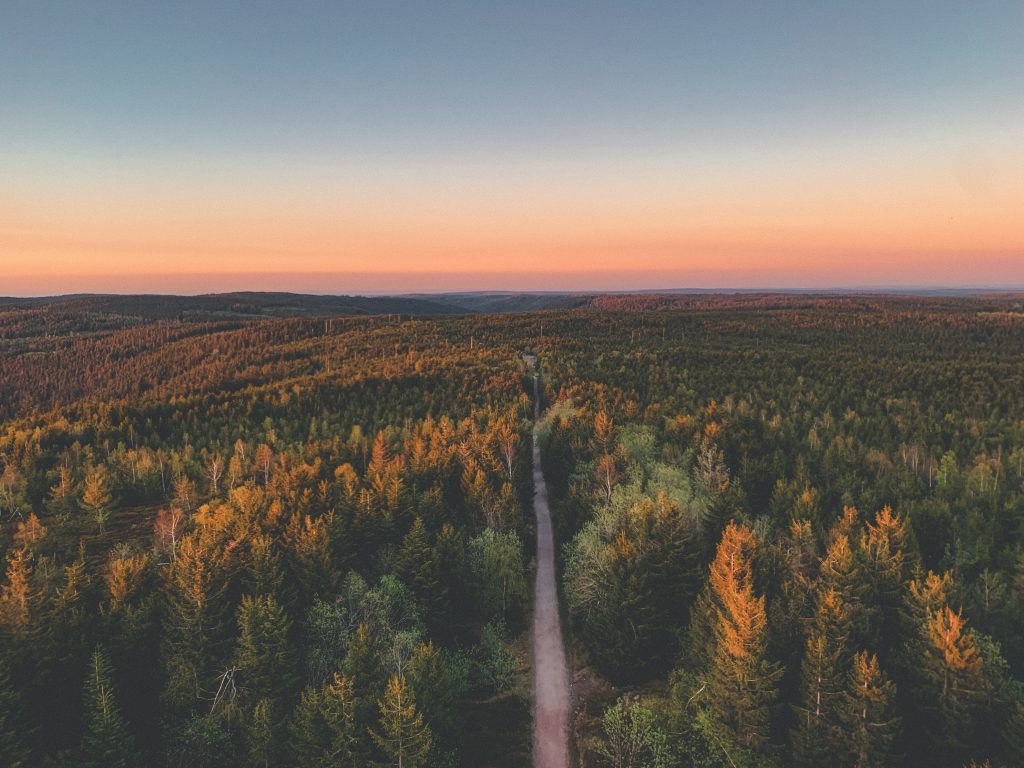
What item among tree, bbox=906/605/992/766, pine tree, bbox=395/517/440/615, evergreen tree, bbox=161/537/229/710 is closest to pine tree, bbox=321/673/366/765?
evergreen tree, bbox=161/537/229/710

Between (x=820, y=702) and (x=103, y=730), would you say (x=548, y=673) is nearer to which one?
(x=820, y=702)

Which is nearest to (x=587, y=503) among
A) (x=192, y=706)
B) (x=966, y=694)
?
(x=966, y=694)

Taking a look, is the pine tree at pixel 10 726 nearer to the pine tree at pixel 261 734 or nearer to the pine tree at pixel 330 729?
the pine tree at pixel 261 734

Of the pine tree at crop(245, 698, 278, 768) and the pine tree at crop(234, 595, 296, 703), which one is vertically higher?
the pine tree at crop(234, 595, 296, 703)

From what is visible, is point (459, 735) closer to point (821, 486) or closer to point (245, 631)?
point (245, 631)

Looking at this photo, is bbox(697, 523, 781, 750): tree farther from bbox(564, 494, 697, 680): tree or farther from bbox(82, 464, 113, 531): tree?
bbox(82, 464, 113, 531): tree

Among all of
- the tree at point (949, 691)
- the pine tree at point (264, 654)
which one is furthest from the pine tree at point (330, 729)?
the tree at point (949, 691)
